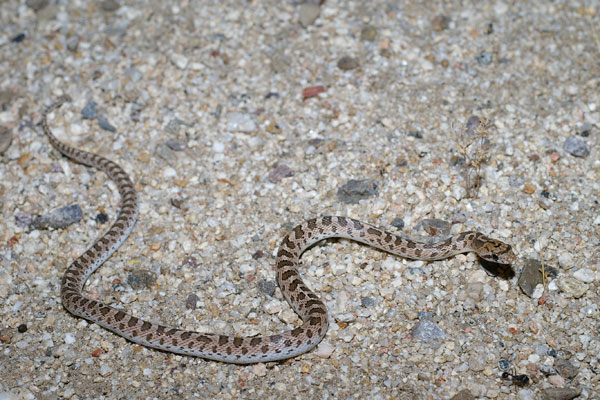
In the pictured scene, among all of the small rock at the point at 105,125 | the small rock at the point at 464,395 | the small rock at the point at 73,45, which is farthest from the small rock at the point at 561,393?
the small rock at the point at 73,45

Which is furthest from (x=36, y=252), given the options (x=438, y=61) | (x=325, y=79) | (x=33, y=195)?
(x=438, y=61)

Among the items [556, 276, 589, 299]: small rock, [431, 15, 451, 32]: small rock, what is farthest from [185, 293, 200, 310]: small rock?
[431, 15, 451, 32]: small rock

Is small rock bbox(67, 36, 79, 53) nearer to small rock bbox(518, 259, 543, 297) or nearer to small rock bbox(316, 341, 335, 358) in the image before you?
small rock bbox(316, 341, 335, 358)

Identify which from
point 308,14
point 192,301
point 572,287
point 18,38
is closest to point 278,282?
point 192,301

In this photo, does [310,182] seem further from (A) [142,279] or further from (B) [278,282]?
(A) [142,279]

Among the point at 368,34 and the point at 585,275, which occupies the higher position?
the point at 368,34

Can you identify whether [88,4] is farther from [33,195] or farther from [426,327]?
[426,327]
